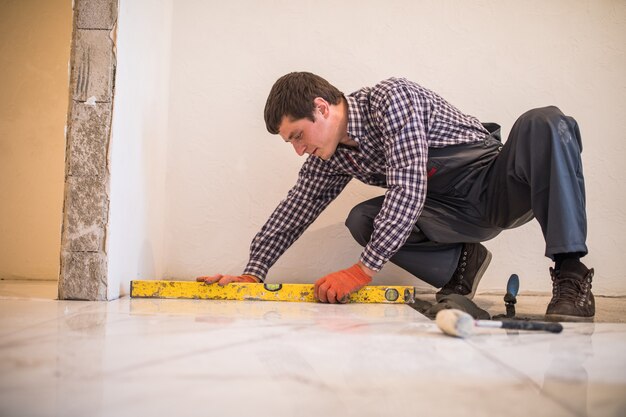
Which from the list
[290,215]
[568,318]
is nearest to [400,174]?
[290,215]

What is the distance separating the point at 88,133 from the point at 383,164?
1.07 metres

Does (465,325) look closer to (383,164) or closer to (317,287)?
(317,287)

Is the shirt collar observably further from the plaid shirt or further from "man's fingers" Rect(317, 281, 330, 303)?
"man's fingers" Rect(317, 281, 330, 303)

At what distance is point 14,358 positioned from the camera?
96 cm

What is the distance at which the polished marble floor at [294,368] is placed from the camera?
0.74m

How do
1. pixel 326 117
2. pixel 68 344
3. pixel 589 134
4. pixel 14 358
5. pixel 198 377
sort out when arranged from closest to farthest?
pixel 198 377 → pixel 14 358 → pixel 68 344 → pixel 326 117 → pixel 589 134

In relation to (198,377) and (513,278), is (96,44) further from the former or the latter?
(513,278)

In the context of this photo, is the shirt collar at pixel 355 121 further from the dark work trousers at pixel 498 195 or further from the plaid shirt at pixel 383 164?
the dark work trousers at pixel 498 195

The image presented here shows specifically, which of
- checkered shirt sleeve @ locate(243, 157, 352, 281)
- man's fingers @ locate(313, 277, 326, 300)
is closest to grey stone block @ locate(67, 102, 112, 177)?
checkered shirt sleeve @ locate(243, 157, 352, 281)

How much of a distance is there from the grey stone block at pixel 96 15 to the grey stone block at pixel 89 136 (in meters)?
0.27

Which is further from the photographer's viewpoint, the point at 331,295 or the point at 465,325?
the point at 331,295

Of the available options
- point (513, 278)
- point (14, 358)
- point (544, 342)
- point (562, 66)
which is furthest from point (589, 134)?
point (14, 358)

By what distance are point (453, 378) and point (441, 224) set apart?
1341 mm

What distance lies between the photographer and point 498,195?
81.0 inches
